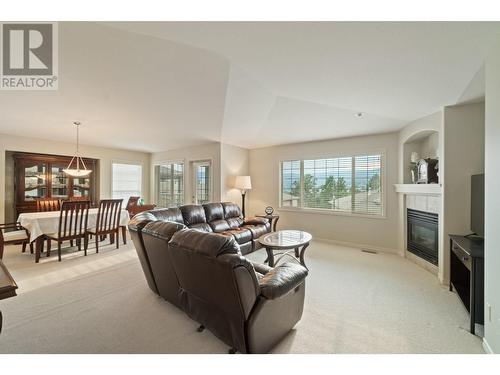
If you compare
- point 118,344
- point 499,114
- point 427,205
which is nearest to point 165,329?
point 118,344

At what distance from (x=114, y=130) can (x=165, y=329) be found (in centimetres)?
425

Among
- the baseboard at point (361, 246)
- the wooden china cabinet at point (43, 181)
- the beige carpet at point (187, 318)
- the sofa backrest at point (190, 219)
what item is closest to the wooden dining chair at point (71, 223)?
the beige carpet at point (187, 318)

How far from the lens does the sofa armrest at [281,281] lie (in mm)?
1505

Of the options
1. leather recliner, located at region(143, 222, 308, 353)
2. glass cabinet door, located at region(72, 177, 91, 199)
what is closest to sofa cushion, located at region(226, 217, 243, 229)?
leather recliner, located at region(143, 222, 308, 353)

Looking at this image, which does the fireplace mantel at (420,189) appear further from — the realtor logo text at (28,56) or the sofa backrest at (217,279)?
the realtor logo text at (28,56)

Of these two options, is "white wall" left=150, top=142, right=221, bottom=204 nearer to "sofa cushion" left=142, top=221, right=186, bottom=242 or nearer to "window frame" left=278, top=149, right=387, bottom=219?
"window frame" left=278, top=149, right=387, bottom=219

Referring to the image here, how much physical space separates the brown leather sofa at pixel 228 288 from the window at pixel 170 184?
14.4 feet

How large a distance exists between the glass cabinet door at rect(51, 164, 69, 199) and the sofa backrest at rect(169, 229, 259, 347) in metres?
5.44

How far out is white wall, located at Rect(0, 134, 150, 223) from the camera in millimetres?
4621

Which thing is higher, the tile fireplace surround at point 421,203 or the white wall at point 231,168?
the white wall at point 231,168

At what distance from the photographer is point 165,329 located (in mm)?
1914

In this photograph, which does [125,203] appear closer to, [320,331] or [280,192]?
[280,192]

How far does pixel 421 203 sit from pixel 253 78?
3330 millimetres
